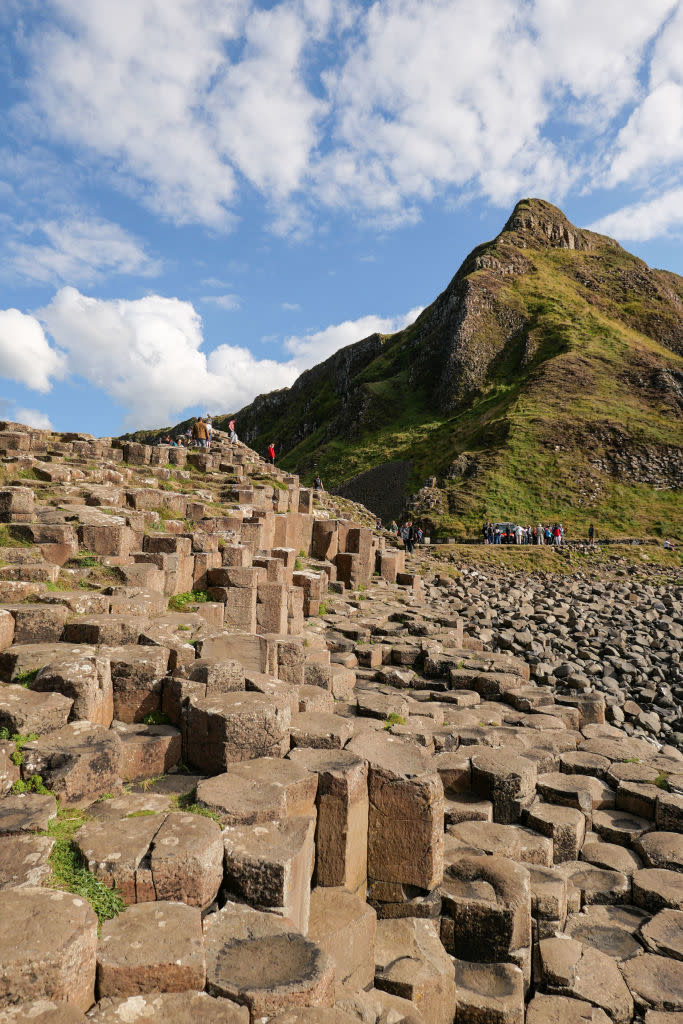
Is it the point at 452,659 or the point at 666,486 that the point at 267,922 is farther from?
the point at 666,486

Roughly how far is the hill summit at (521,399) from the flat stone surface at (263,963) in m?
41.3

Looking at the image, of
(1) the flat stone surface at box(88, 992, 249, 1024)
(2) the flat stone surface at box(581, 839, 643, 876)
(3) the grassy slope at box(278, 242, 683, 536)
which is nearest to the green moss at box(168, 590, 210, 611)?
(2) the flat stone surface at box(581, 839, 643, 876)

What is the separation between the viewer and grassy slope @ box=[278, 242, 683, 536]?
47625 millimetres

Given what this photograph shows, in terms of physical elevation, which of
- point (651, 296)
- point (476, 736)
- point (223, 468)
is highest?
point (651, 296)

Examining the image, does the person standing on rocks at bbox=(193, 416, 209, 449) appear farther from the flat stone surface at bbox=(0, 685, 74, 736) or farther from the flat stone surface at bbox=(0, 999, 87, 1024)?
the flat stone surface at bbox=(0, 999, 87, 1024)

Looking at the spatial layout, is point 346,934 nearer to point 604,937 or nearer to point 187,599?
point 604,937

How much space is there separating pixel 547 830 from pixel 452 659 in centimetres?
528

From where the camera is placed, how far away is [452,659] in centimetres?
1141

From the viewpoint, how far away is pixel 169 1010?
285 cm

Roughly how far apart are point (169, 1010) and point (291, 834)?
53.1 inches

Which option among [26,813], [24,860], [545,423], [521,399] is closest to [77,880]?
[24,860]

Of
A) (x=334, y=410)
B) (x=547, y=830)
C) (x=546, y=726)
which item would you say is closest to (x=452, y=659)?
(x=546, y=726)

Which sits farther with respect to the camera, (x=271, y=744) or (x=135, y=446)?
(x=135, y=446)

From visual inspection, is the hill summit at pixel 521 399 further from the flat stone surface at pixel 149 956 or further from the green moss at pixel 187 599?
the flat stone surface at pixel 149 956
